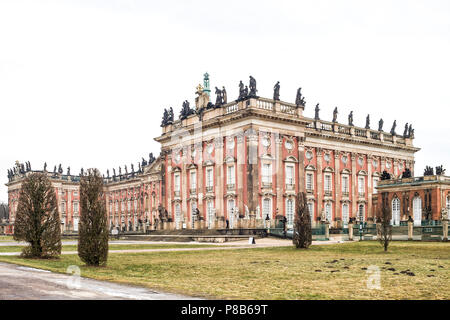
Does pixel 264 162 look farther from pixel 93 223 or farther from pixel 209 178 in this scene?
pixel 93 223

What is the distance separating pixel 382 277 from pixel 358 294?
12.0 feet

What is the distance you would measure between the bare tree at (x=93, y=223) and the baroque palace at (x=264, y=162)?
30136mm

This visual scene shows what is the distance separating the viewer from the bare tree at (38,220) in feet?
71.2

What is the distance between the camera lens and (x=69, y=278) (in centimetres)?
1387

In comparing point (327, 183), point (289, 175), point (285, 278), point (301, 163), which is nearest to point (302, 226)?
point (285, 278)

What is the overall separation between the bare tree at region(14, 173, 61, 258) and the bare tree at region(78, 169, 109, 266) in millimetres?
3712

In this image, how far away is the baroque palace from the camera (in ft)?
163

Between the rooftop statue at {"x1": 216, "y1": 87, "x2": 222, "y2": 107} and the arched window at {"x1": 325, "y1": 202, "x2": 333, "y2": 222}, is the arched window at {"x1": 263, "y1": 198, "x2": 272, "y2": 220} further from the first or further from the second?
the rooftop statue at {"x1": 216, "y1": 87, "x2": 222, "y2": 107}

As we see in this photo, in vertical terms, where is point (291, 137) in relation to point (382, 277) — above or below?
above

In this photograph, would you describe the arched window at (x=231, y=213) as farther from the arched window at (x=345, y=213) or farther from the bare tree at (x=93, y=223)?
the bare tree at (x=93, y=223)

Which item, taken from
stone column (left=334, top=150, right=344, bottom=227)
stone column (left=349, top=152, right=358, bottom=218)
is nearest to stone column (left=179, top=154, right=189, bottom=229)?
stone column (left=334, top=150, right=344, bottom=227)

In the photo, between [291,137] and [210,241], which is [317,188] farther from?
[210,241]

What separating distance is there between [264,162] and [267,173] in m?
1.17
